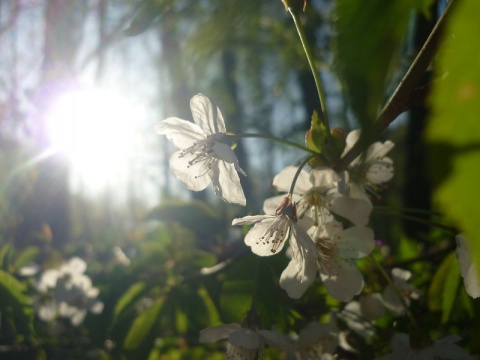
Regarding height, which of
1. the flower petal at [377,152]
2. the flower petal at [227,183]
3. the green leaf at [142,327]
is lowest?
the green leaf at [142,327]

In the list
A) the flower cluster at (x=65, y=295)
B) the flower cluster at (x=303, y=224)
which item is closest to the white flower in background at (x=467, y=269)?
the flower cluster at (x=303, y=224)

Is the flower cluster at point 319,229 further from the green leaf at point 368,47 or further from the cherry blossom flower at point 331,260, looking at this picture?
the green leaf at point 368,47

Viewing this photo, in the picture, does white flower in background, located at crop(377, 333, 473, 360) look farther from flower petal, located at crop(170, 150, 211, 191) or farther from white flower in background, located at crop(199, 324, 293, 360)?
flower petal, located at crop(170, 150, 211, 191)

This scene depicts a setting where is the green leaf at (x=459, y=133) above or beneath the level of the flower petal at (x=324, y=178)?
above

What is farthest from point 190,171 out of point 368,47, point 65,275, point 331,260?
point 65,275

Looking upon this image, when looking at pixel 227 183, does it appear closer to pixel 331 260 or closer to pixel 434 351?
pixel 331 260

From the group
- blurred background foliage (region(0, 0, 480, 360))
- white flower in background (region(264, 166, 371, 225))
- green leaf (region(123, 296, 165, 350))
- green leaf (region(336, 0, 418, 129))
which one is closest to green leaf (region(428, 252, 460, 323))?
blurred background foliage (region(0, 0, 480, 360))
